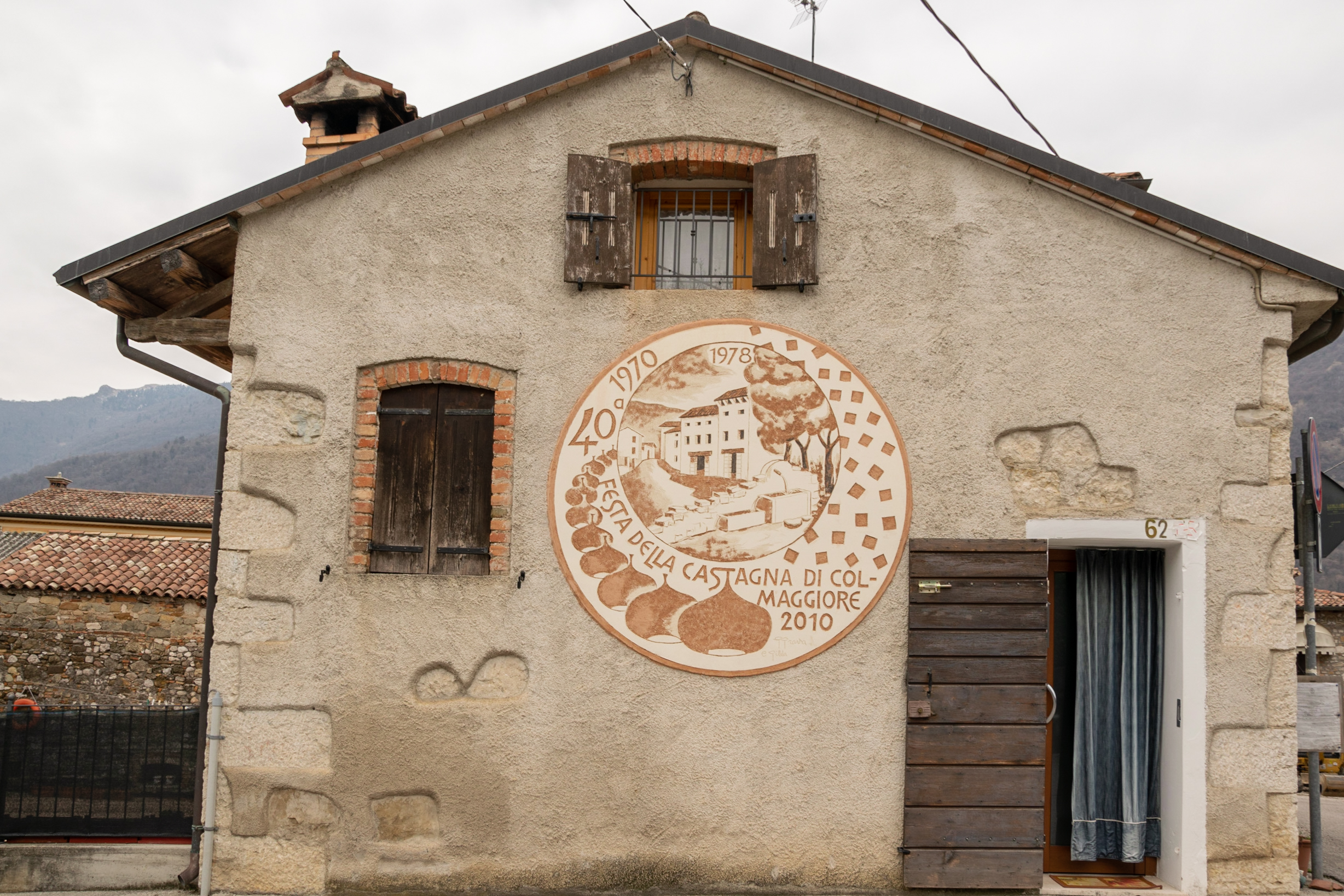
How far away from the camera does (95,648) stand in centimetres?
2073

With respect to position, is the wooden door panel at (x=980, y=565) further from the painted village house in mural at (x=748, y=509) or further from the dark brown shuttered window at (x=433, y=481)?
the dark brown shuttered window at (x=433, y=481)

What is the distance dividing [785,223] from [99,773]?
5.88 meters

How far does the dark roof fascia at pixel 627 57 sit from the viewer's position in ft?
20.0

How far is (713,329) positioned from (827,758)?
2739 mm

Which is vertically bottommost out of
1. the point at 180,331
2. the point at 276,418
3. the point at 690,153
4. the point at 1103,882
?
the point at 1103,882

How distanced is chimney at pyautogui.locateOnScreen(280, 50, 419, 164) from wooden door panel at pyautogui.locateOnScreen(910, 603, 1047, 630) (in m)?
6.92

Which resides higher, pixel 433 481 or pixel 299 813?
pixel 433 481

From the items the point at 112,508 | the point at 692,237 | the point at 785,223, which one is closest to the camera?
the point at 785,223

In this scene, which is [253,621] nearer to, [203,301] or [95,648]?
[203,301]

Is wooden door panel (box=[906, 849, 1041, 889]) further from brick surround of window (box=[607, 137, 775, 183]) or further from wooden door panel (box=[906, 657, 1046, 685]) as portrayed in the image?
brick surround of window (box=[607, 137, 775, 183])

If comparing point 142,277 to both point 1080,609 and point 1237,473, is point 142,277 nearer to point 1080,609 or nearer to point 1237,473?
point 1080,609

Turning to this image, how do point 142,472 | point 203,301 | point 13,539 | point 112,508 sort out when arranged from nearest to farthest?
point 203,301, point 13,539, point 112,508, point 142,472

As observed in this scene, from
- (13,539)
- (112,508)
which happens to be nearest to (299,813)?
(13,539)

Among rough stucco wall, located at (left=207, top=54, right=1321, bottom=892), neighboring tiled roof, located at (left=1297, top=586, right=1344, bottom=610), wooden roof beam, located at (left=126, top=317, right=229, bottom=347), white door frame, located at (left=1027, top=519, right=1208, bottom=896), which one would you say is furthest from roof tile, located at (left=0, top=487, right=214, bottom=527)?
neighboring tiled roof, located at (left=1297, top=586, right=1344, bottom=610)
